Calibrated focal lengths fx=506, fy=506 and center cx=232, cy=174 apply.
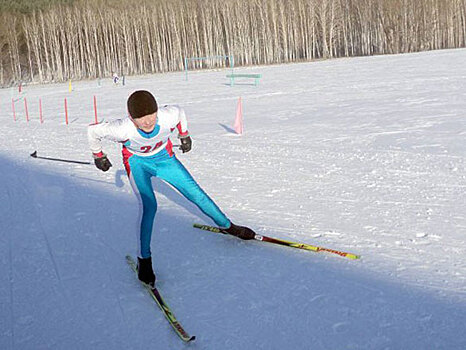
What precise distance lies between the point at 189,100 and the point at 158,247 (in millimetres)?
13760

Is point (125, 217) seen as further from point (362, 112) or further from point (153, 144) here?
point (362, 112)

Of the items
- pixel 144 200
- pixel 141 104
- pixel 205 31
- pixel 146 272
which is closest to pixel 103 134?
pixel 141 104

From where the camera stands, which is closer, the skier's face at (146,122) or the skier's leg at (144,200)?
the skier's face at (146,122)

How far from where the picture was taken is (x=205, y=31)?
4450 centimetres

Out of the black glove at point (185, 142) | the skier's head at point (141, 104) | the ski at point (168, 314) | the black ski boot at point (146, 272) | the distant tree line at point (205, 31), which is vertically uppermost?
the distant tree line at point (205, 31)

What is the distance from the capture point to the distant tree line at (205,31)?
4353 centimetres

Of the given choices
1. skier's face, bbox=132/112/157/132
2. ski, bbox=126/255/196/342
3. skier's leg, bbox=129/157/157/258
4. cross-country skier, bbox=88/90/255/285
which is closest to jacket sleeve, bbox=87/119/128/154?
cross-country skier, bbox=88/90/255/285

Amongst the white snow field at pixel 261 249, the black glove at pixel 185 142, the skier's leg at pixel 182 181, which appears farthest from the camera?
the black glove at pixel 185 142

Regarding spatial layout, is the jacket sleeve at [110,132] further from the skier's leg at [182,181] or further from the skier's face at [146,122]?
the skier's leg at [182,181]

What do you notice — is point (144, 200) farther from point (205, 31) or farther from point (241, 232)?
point (205, 31)

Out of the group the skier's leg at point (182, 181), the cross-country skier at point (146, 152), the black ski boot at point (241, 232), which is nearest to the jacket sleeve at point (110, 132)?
the cross-country skier at point (146, 152)

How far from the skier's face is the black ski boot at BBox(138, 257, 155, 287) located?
979 mm

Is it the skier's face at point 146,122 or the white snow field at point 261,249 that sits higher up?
the skier's face at point 146,122

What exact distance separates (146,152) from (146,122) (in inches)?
14.1
